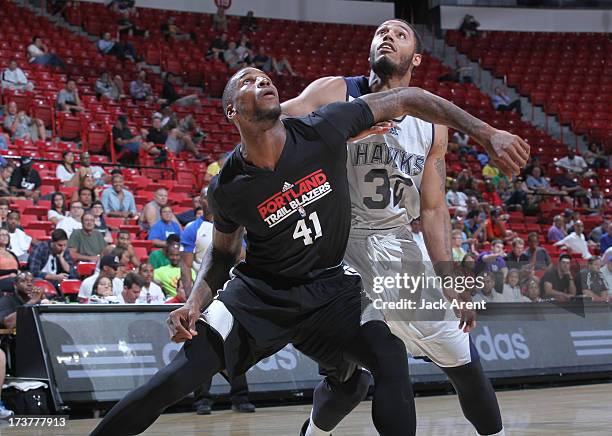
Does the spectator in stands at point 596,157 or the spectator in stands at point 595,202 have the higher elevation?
the spectator in stands at point 596,157

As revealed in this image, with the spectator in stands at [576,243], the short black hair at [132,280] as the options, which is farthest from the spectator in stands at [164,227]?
the spectator in stands at [576,243]

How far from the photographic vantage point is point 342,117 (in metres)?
4.23

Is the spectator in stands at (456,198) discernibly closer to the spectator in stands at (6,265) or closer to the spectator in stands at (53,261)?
the spectator in stands at (53,261)

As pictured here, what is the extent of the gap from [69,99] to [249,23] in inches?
349

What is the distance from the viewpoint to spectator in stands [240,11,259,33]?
24947 mm

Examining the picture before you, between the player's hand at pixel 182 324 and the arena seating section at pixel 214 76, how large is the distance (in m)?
8.41

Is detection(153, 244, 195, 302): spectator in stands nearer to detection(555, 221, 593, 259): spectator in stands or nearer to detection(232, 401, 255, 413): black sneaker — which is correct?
detection(232, 401, 255, 413): black sneaker

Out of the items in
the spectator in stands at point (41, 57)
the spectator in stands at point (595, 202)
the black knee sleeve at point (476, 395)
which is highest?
the spectator in stands at point (41, 57)

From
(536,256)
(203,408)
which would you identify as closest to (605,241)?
(536,256)

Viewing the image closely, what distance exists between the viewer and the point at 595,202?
66.7 ft

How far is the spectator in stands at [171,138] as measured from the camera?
1731 cm

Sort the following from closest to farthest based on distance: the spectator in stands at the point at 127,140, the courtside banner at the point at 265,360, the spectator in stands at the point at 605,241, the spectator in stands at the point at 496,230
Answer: the courtside banner at the point at 265,360
the spectator in stands at the point at 496,230
the spectator in stands at the point at 605,241
the spectator in stands at the point at 127,140

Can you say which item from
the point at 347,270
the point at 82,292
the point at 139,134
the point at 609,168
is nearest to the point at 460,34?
the point at 609,168

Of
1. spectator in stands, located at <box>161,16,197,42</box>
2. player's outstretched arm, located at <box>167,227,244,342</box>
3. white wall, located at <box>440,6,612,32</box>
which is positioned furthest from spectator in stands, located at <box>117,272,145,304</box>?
white wall, located at <box>440,6,612,32</box>
